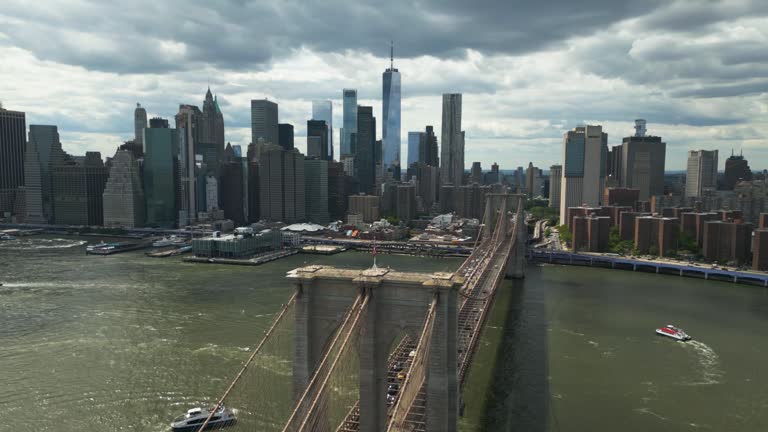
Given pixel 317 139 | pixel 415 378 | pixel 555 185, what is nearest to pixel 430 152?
pixel 317 139

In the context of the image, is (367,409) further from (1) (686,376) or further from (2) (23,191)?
(2) (23,191)

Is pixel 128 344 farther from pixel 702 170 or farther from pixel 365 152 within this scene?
pixel 702 170

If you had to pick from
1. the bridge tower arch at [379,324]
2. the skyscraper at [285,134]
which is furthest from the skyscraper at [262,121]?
the bridge tower arch at [379,324]

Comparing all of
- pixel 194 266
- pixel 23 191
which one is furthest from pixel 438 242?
pixel 23 191

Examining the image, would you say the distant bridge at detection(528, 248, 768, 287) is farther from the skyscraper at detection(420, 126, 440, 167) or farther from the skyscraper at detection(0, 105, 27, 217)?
the skyscraper at detection(420, 126, 440, 167)

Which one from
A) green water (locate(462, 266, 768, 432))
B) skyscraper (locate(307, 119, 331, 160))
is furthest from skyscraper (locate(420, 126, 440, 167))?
green water (locate(462, 266, 768, 432))

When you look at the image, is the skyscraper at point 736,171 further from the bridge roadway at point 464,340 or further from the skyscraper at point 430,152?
the bridge roadway at point 464,340
